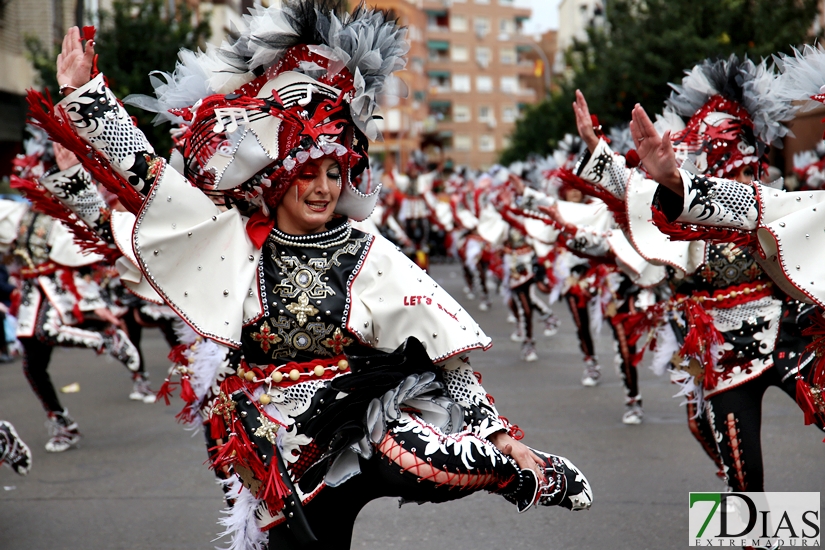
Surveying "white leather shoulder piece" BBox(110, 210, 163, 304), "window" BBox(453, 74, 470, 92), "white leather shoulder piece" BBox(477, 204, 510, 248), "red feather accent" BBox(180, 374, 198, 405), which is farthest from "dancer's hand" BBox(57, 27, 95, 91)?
"window" BBox(453, 74, 470, 92)

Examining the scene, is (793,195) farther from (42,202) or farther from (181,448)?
(181,448)

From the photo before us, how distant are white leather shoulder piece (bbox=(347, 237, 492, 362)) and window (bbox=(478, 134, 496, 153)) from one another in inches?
3639

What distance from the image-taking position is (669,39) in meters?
15.9

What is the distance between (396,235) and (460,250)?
424 cm

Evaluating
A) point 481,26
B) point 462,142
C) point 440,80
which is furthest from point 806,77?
point 481,26

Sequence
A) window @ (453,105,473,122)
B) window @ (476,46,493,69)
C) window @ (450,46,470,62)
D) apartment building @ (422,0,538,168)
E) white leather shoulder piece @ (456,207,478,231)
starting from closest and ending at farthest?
white leather shoulder piece @ (456,207,478,231)
apartment building @ (422,0,538,168)
window @ (453,105,473,122)
window @ (450,46,470,62)
window @ (476,46,493,69)

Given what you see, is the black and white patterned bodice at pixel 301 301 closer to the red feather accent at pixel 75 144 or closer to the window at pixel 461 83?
the red feather accent at pixel 75 144

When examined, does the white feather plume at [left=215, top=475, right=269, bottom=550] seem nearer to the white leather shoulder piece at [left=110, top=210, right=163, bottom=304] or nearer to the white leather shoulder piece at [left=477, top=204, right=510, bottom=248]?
the white leather shoulder piece at [left=110, top=210, right=163, bottom=304]

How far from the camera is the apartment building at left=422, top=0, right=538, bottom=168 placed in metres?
93.8

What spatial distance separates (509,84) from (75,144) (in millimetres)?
98629

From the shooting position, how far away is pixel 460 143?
94.5m

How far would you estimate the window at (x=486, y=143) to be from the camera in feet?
311

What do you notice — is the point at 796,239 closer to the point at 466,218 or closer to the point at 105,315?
the point at 105,315

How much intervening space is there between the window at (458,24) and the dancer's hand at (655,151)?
95673mm
